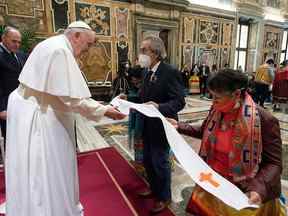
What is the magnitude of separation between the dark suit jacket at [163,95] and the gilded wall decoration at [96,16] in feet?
21.3

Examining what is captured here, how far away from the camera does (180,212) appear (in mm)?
2213

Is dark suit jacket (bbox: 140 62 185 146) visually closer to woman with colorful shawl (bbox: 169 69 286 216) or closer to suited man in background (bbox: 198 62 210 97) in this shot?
woman with colorful shawl (bbox: 169 69 286 216)

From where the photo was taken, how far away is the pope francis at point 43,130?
141 centimetres

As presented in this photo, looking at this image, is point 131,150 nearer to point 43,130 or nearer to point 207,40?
point 43,130

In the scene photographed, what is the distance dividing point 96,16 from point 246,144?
7.64 meters

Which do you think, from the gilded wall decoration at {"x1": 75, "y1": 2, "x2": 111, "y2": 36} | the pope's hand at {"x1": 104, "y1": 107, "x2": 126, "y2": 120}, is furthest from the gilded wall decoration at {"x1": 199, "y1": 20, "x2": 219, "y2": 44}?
the pope's hand at {"x1": 104, "y1": 107, "x2": 126, "y2": 120}

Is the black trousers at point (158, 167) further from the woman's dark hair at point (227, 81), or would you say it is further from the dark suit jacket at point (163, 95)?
the woman's dark hair at point (227, 81)

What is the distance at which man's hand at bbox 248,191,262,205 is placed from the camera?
117 centimetres

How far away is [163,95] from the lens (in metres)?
2.01

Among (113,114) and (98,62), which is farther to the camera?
(98,62)

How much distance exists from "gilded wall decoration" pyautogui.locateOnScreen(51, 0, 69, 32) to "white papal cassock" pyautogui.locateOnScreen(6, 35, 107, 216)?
6368 millimetres

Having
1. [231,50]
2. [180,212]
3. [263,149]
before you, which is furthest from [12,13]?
[231,50]

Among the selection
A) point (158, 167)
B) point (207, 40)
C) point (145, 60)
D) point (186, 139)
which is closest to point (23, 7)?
point (186, 139)

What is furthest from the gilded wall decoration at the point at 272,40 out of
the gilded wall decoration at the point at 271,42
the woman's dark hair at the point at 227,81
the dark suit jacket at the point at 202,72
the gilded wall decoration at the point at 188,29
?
the woman's dark hair at the point at 227,81
